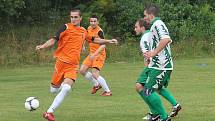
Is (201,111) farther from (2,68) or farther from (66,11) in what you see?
(66,11)

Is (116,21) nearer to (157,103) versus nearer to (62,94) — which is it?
(62,94)

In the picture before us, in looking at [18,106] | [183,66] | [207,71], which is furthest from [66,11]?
[18,106]

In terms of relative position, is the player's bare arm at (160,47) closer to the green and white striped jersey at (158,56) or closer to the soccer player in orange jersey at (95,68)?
the green and white striped jersey at (158,56)

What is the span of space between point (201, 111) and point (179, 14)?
24339 millimetres

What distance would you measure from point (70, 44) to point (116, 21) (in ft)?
80.5

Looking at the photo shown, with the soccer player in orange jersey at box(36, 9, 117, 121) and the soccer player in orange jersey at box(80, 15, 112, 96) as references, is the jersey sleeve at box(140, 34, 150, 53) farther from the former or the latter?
the soccer player in orange jersey at box(80, 15, 112, 96)

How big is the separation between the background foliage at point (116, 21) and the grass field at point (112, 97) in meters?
5.42

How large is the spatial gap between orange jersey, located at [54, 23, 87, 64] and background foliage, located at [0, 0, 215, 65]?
18.7 m

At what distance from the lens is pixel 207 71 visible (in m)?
23.7

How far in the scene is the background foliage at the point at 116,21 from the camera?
1276 inches

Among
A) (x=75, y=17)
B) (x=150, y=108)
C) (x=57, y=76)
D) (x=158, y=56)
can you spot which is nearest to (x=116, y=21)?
(x=57, y=76)

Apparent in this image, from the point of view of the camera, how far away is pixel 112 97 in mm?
15688

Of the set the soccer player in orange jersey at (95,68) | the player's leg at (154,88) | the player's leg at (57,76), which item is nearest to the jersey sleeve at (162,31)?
the player's leg at (154,88)

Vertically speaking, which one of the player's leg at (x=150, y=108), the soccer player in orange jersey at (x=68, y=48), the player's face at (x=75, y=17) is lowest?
the player's leg at (x=150, y=108)
